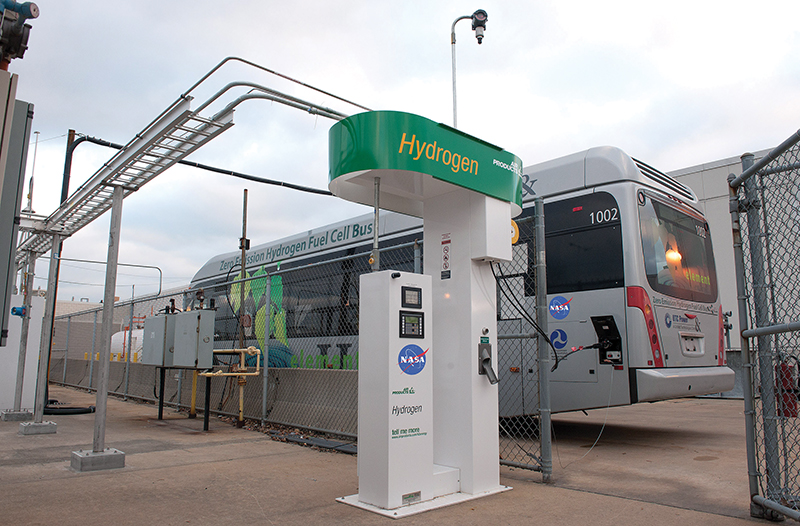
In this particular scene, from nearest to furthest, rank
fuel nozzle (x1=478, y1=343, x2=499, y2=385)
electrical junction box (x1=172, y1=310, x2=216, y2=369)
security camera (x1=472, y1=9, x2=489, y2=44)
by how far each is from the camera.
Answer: fuel nozzle (x1=478, y1=343, x2=499, y2=385) < security camera (x1=472, y1=9, x2=489, y2=44) < electrical junction box (x1=172, y1=310, x2=216, y2=369)

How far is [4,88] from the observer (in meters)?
2.65

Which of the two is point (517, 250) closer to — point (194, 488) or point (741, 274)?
point (741, 274)

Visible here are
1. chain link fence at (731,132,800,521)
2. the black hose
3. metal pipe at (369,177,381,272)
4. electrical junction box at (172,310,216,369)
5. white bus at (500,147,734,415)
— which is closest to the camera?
chain link fence at (731,132,800,521)

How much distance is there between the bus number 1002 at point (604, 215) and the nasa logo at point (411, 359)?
3.55 m

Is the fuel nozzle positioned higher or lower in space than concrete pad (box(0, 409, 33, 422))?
higher

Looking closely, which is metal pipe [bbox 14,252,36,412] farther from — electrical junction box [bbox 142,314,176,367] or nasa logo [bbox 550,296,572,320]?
nasa logo [bbox 550,296,572,320]

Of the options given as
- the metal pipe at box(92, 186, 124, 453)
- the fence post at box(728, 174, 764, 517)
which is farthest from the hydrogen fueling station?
the metal pipe at box(92, 186, 124, 453)

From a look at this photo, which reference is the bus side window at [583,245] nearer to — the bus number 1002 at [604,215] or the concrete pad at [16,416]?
the bus number 1002 at [604,215]

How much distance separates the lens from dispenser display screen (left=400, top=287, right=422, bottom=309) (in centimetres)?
452

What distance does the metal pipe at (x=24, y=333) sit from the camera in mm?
8828

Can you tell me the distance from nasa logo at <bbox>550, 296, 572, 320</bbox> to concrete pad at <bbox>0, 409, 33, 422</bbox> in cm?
879

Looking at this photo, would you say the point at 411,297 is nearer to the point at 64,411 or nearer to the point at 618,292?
the point at 618,292

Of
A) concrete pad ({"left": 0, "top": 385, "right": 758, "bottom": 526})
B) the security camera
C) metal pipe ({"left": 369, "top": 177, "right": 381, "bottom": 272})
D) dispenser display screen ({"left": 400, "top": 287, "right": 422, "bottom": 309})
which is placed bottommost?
concrete pad ({"left": 0, "top": 385, "right": 758, "bottom": 526})

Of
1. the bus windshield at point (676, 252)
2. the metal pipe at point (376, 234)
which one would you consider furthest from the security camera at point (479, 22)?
the metal pipe at point (376, 234)
